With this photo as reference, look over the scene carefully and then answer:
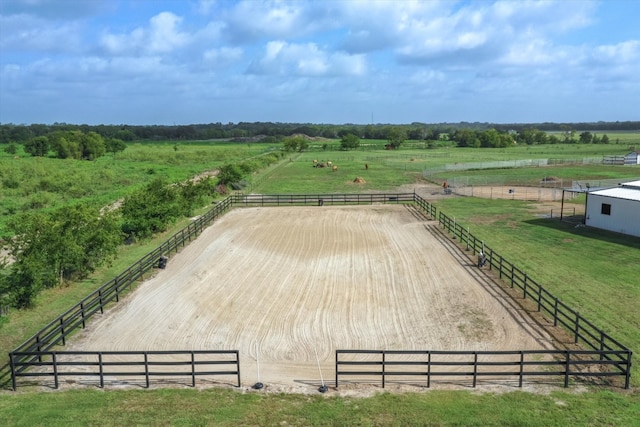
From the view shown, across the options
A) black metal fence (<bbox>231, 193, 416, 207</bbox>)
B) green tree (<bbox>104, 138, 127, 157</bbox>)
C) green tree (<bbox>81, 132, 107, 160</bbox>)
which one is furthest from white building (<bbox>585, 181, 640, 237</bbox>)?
green tree (<bbox>104, 138, 127, 157</bbox>)

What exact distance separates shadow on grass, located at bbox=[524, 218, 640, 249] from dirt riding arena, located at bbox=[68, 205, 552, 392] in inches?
317

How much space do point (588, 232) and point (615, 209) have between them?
194 centimetres

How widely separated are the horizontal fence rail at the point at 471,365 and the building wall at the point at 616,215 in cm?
1719

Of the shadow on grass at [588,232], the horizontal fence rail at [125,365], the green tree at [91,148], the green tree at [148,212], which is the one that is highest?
the green tree at [91,148]

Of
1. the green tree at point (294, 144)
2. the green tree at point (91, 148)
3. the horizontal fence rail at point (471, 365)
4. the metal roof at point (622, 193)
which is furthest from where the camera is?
the green tree at point (294, 144)

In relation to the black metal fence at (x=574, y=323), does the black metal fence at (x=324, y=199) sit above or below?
above

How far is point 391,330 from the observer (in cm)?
1438

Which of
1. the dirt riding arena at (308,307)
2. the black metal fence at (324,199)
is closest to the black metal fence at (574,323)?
the dirt riding arena at (308,307)

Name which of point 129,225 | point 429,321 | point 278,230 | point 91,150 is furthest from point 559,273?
point 91,150

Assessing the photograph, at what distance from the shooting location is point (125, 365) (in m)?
12.0

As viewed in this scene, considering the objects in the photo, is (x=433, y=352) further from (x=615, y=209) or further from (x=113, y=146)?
(x=113, y=146)

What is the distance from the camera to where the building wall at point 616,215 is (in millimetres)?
26172

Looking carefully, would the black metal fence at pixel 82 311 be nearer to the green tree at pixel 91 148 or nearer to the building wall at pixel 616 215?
the building wall at pixel 616 215

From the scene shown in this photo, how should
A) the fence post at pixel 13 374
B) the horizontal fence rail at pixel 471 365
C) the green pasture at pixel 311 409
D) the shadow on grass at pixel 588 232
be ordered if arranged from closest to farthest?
the green pasture at pixel 311 409, the horizontal fence rail at pixel 471 365, the fence post at pixel 13 374, the shadow on grass at pixel 588 232
